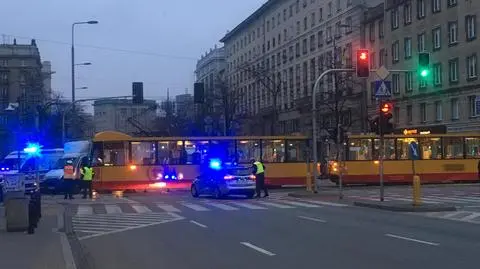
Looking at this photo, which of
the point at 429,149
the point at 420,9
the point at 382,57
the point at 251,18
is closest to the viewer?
the point at 429,149

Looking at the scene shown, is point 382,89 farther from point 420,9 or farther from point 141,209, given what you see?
point 420,9

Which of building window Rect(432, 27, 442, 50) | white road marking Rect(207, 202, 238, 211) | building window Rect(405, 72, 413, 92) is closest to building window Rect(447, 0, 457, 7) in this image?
building window Rect(432, 27, 442, 50)

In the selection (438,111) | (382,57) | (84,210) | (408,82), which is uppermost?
(382,57)

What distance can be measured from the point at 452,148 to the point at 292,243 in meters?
31.8

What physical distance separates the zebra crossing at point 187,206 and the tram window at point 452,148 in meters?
17.4

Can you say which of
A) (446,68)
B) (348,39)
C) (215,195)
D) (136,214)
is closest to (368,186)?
(215,195)

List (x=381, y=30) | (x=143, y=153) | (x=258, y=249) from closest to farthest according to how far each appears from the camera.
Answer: (x=258, y=249)
(x=143, y=153)
(x=381, y=30)

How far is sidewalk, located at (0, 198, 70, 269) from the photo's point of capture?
1212 centimetres

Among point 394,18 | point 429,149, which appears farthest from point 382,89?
point 394,18

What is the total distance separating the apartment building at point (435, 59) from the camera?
55.4 meters

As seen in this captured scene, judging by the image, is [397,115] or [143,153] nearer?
[143,153]

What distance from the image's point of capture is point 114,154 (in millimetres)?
39594

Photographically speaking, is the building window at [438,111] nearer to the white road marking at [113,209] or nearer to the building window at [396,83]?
the building window at [396,83]

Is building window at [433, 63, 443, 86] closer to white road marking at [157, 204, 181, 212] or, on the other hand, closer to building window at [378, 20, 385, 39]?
building window at [378, 20, 385, 39]
